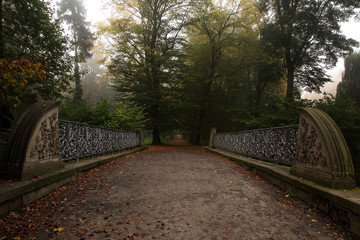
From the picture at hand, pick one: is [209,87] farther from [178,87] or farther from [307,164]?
[307,164]

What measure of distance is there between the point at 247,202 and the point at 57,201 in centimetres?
326

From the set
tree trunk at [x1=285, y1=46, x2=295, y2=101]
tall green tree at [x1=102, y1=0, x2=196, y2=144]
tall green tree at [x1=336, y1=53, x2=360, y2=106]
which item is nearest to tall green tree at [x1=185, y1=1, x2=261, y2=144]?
tall green tree at [x1=102, y1=0, x2=196, y2=144]

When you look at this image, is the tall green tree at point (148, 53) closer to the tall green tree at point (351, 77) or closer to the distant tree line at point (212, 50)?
the distant tree line at point (212, 50)

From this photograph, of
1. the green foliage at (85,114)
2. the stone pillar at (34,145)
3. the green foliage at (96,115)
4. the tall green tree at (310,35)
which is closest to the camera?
the stone pillar at (34,145)

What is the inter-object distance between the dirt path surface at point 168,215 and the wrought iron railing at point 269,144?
1.14 m

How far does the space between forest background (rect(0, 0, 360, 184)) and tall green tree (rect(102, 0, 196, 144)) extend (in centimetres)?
9

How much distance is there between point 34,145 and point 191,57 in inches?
765

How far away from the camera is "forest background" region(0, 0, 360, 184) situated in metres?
9.65

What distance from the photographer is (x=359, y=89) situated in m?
27.2

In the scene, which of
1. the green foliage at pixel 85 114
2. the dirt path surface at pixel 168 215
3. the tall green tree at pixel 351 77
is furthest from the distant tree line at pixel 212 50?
the tall green tree at pixel 351 77

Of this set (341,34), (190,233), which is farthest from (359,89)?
(190,233)

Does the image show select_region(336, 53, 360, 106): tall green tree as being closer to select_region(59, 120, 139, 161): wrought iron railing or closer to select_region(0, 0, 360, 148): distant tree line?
select_region(0, 0, 360, 148): distant tree line

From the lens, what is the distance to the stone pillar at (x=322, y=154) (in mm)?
3230

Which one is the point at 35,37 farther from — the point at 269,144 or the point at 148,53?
the point at 269,144
